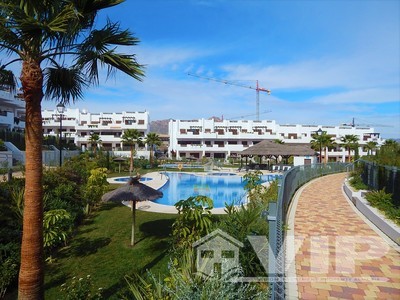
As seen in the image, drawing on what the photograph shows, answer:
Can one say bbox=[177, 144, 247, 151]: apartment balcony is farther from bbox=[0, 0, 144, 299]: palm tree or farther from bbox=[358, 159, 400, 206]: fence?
bbox=[0, 0, 144, 299]: palm tree

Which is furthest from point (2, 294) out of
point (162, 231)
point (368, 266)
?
point (368, 266)

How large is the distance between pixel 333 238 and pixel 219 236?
3556mm

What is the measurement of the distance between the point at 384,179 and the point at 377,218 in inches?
92.7

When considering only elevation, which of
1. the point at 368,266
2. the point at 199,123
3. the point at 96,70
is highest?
the point at 199,123

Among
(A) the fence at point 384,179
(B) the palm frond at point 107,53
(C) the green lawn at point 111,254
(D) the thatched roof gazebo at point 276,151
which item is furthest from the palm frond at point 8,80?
(D) the thatched roof gazebo at point 276,151

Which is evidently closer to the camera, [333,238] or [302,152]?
[333,238]

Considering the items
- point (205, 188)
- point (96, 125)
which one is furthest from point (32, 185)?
point (96, 125)

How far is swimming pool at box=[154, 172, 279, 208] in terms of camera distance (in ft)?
60.8

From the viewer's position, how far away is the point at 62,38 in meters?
3.88

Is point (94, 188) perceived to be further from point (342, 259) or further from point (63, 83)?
point (342, 259)

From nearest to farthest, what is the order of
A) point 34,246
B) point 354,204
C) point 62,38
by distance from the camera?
point 62,38 → point 34,246 → point 354,204

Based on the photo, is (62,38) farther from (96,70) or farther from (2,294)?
(2,294)

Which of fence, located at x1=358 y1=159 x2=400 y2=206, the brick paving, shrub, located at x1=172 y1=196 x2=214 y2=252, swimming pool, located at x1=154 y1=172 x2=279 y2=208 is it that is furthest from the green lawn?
fence, located at x1=358 y1=159 x2=400 y2=206

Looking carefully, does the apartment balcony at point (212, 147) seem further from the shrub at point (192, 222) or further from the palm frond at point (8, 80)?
the palm frond at point (8, 80)
